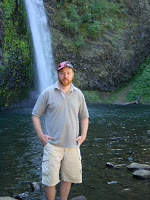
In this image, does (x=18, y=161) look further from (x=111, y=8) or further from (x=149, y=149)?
(x=111, y=8)

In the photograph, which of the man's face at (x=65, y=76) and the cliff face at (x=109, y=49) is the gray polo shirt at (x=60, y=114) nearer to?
the man's face at (x=65, y=76)

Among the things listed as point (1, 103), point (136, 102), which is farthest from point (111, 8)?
point (1, 103)

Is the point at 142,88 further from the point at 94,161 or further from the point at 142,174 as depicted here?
the point at 142,174

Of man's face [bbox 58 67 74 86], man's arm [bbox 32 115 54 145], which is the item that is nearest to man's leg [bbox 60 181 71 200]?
man's arm [bbox 32 115 54 145]

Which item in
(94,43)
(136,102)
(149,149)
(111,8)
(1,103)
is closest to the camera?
(149,149)

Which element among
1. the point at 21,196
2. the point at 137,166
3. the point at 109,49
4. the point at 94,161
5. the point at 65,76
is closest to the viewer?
the point at 65,76

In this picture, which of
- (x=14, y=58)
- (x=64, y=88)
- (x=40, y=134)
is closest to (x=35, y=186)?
(x=40, y=134)

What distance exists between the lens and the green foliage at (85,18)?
25750 mm

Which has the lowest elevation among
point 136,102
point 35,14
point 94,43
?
point 136,102

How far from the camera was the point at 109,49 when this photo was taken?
27.5 metres

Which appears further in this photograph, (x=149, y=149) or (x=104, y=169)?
(x=149, y=149)

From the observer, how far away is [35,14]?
23.6 m

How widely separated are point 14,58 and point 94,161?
48.1ft

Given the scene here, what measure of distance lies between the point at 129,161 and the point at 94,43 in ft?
72.8
